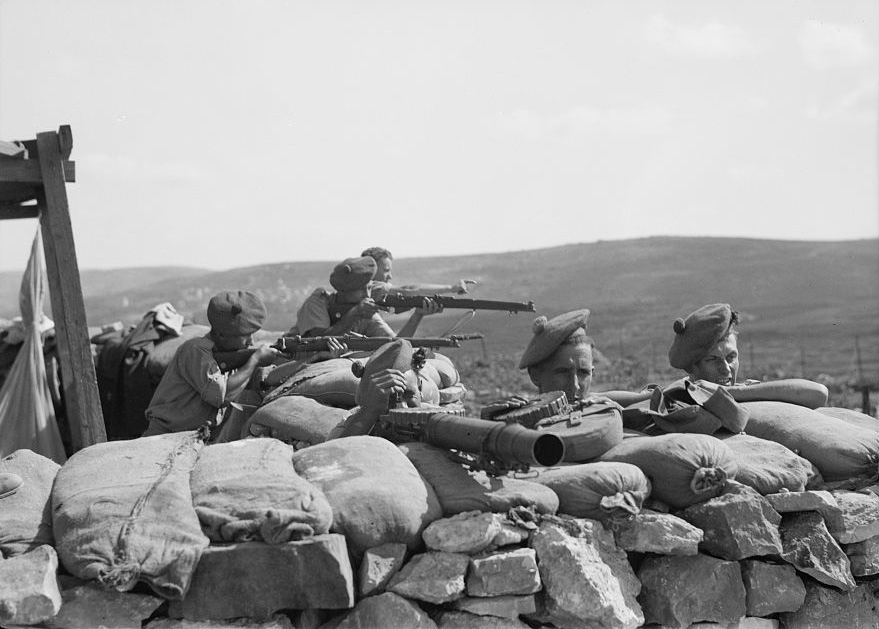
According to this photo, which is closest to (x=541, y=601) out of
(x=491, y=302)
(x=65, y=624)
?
(x=65, y=624)

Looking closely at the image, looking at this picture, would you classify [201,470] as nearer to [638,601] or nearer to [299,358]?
[638,601]

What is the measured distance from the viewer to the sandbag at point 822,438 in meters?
5.60

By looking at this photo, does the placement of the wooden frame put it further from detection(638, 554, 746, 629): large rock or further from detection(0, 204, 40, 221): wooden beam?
detection(638, 554, 746, 629): large rock

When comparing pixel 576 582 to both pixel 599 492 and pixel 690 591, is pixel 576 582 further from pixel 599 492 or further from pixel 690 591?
pixel 690 591

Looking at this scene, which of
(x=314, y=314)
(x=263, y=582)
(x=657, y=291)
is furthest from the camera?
(x=657, y=291)

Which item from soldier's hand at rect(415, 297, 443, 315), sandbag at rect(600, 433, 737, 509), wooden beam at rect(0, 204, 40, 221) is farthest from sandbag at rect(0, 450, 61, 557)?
wooden beam at rect(0, 204, 40, 221)

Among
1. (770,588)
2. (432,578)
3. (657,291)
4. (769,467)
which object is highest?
(769,467)

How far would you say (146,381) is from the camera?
453 inches

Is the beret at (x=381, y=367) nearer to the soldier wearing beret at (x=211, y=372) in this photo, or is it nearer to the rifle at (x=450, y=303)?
the soldier wearing beret at (x=211, y=372)

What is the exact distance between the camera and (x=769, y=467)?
538cm

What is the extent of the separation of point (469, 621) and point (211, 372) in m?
3.40

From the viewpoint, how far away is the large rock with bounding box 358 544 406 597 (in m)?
4.36

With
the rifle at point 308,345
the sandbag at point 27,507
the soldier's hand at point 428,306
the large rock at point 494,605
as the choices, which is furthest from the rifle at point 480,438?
the soldier's hand at point 428,306

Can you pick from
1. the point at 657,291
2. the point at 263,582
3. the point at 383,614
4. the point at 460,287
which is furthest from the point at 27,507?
the point at 657,291
